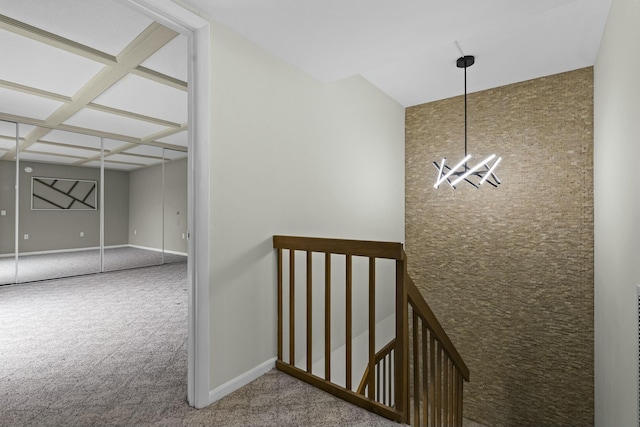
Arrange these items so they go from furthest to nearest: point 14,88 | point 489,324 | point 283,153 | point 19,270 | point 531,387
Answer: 1. point 19,270
2. point 489,324
3. point 531,387
4. point 14,88
5. point 283,153

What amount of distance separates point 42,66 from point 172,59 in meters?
1.15

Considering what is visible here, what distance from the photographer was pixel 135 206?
6.35 meters

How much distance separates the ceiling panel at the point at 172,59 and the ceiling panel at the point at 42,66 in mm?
493

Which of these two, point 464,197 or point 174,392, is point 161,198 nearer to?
point 174,392

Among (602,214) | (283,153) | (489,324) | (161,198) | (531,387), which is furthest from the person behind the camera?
(161,198)

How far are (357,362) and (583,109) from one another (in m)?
3.48

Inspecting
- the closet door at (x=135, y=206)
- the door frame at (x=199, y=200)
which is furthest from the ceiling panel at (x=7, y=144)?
the door frame at (x=199, y=200)

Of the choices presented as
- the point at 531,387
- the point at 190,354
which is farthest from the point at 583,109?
the point at 190,354

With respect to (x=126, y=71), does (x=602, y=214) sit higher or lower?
lower

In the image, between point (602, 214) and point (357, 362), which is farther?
point (357, 362)

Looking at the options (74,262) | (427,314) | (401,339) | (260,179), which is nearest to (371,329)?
(401,339)

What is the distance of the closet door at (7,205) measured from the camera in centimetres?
420

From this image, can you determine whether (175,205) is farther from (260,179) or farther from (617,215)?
(617,215)

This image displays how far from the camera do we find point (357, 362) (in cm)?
320
